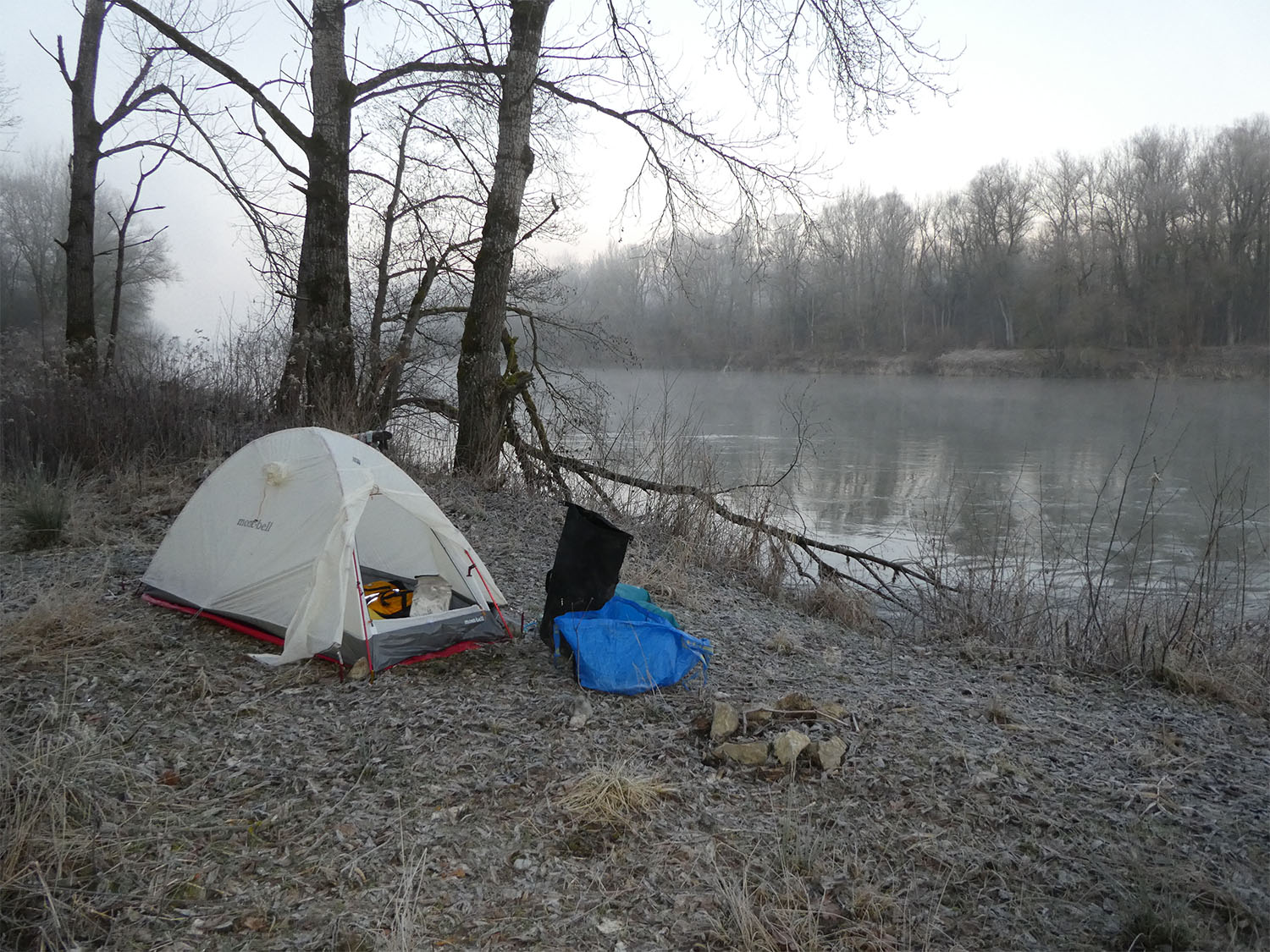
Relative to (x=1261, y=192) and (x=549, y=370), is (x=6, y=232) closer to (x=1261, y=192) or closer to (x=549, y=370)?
(x=549, y=370)

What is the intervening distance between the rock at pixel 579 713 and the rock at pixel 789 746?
814 mm

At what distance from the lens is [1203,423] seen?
19047 mm

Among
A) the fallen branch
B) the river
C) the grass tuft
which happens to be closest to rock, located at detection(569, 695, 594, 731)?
the river

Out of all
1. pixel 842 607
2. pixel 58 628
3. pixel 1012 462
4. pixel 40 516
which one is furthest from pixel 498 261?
pixel 1012 462

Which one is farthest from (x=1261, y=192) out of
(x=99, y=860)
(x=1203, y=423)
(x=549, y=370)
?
(x=99, y=860)

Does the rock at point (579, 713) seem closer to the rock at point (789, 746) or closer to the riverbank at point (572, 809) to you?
the riverbank at point (572, 809)

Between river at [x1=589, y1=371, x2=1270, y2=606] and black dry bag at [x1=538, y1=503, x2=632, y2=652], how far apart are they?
3073mm

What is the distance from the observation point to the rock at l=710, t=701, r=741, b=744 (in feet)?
11.6

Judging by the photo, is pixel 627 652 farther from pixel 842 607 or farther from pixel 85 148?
pixel 85 148

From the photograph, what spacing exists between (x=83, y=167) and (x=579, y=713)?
978 centimetres

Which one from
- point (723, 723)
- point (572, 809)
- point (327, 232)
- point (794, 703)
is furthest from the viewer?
point (327, 232)

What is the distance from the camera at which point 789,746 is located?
3381 mm

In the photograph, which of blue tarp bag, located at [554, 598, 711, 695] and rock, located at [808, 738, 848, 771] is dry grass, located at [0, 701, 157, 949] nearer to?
blue tarp bag, located at [554, 598, 711, 695]

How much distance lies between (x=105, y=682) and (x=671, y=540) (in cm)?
460
